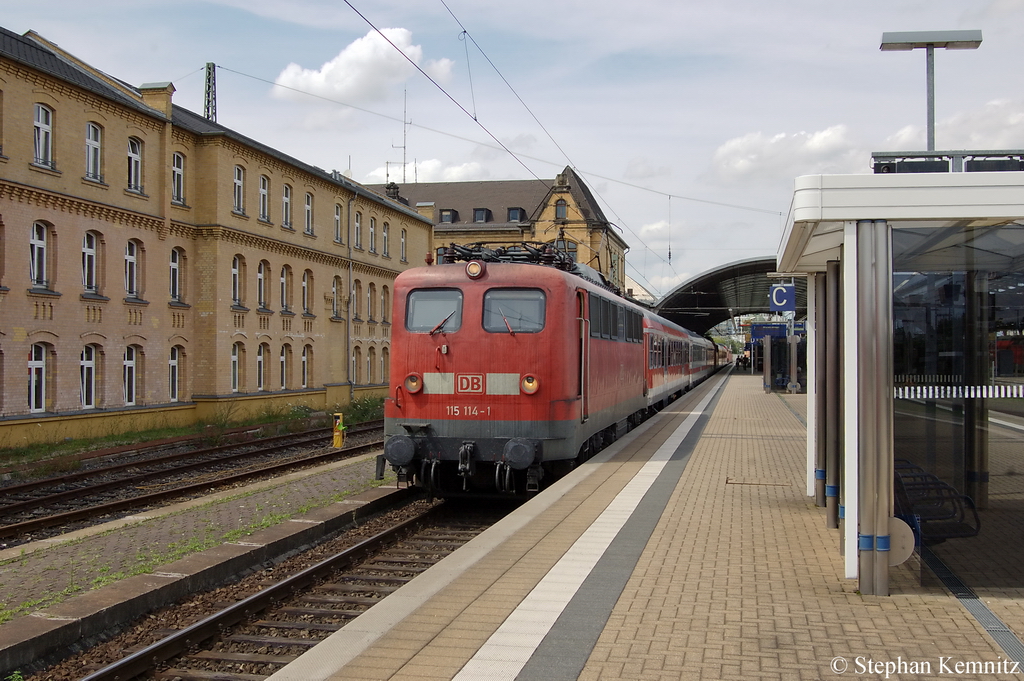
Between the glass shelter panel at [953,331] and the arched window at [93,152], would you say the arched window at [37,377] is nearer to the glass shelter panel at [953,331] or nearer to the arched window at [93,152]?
the arched window at [93,152]

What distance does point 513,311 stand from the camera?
35.4ft

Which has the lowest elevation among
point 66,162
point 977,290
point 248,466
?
point 248,466

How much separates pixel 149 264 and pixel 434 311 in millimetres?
16023

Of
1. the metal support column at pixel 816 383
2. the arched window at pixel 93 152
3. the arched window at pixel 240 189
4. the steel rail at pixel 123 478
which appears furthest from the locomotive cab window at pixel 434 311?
the arched window at pixel 240 189

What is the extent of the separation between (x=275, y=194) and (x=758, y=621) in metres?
27.7

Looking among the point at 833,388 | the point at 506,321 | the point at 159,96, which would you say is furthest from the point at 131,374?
the point at 833,388

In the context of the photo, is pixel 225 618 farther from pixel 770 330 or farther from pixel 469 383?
pixel 770 330

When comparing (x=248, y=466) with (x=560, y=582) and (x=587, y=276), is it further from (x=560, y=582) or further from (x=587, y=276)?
(x=560, y=582)

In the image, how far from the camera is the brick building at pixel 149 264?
19.7 m

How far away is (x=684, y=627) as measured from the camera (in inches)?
200

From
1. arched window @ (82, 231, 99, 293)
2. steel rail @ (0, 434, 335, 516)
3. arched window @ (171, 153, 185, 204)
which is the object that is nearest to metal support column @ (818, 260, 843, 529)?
steel rail @ (0, 434, 335, 516)

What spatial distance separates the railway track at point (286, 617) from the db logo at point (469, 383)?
1.77 m

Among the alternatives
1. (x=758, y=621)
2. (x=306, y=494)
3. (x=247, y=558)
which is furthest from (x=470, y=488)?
(x=758, y=621)

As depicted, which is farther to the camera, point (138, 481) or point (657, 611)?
point (138, 481)
